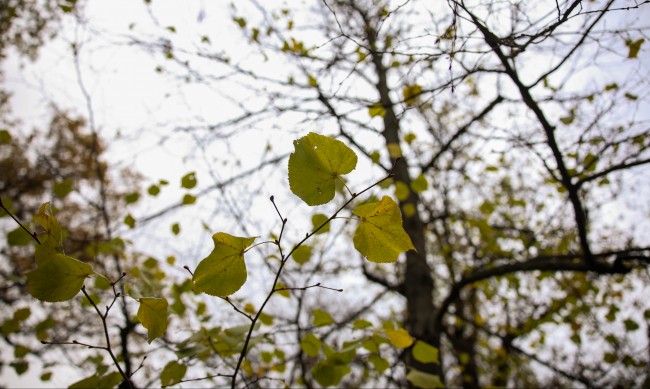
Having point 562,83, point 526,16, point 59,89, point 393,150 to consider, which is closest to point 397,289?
point 393,150

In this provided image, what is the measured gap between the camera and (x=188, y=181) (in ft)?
6.89

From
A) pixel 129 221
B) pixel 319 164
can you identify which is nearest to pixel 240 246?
pixel 319 164

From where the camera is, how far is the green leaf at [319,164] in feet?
2.44

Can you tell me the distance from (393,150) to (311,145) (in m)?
2.08

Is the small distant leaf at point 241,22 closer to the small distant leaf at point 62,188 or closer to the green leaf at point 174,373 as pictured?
the small distant leaf at point 62,188

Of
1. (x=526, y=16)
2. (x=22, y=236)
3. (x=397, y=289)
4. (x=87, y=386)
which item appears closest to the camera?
(x=87, y=386)

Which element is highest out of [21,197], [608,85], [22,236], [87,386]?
[21,197]

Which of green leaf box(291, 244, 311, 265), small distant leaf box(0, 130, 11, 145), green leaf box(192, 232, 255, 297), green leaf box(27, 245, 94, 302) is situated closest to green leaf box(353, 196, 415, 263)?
green leaf box(192, 232, 255, 297)

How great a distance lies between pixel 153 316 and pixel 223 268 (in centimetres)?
22

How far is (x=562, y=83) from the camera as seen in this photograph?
83.6 inches

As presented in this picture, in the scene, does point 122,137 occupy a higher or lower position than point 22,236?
higher

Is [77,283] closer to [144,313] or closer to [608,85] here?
[144,313]

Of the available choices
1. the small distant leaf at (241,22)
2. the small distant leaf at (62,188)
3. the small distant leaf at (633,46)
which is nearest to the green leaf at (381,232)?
the small distant leaf at (633,46)

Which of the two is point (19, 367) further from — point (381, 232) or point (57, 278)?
point (381, 232)
